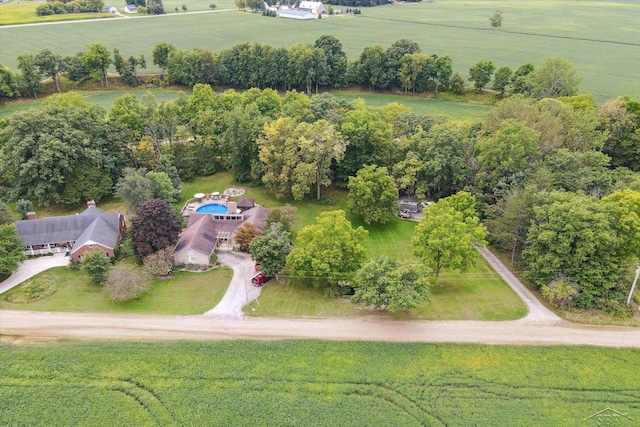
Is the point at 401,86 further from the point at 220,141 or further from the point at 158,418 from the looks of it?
the point at 158,418

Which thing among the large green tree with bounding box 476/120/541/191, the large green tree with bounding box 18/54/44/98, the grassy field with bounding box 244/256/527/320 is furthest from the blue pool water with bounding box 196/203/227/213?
the large green tree with bounding box 18/54/44/98

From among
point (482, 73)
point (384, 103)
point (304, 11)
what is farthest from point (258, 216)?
point (304, 11)

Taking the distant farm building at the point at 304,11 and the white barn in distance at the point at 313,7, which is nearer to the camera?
the distant farm building at the point at 304,11

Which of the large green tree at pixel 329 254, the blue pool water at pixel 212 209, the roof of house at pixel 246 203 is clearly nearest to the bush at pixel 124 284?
the large green tree at pixel 329 254

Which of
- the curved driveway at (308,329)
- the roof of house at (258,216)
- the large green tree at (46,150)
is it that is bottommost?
the curved driveway at (308,329)

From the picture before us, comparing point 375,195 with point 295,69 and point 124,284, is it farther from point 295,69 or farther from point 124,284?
point 295,69

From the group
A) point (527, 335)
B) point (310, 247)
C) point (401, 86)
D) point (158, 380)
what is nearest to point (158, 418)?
point (158, 380)

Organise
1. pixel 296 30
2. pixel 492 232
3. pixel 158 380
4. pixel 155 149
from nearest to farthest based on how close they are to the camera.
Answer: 1. pixel 158 380
2. pixel 492 232
3. pixel 155 149
4. pixel 296 30

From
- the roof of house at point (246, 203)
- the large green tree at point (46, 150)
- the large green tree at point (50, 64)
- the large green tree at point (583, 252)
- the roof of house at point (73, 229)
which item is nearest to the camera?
the large green tree at point (583, 252)

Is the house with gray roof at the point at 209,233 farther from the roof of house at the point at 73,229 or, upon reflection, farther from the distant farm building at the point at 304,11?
the distant farm building at the point at 304,11
